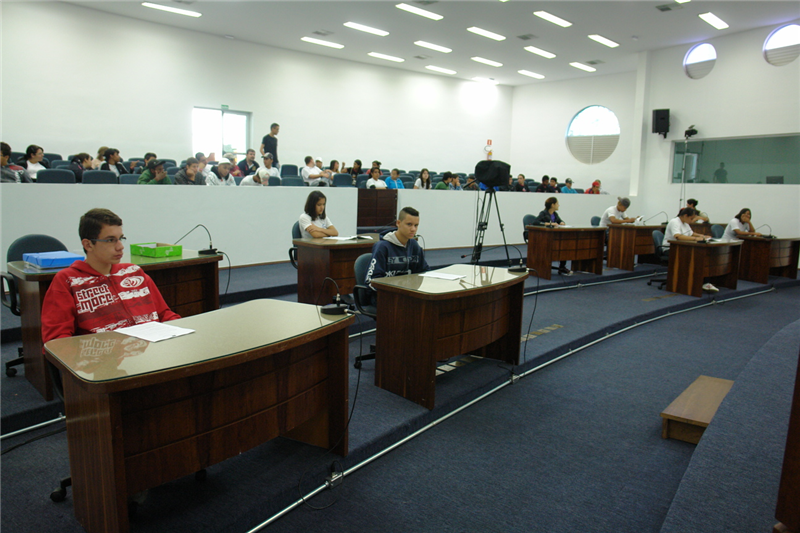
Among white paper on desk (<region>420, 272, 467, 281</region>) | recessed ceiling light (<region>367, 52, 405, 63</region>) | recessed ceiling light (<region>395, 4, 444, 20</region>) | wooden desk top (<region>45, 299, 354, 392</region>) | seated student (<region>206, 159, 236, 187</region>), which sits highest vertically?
recessed ceiling light (<region>367, 52, 405, 63</region>)

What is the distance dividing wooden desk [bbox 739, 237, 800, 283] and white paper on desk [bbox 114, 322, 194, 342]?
8.22 meters

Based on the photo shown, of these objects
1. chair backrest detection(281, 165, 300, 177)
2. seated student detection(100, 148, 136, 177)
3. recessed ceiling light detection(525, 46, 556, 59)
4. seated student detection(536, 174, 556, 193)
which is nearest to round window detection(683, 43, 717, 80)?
recessed ceiling light detection(525, 46, 556, 59)

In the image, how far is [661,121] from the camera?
11.5 metres

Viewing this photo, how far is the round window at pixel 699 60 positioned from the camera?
10.9 m

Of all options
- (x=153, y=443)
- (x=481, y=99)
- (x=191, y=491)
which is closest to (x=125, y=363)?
(x=153, y=443)

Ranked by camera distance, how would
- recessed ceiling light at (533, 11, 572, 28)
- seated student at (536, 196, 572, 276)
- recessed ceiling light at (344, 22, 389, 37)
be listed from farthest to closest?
recessed ceiling light at (344, 22, 389, 37) → recessed ceiling light at (533, 11, 572, 28) → seated student at (536, 196, 572, 276)

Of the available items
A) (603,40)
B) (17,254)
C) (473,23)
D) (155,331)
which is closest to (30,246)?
(17,254)

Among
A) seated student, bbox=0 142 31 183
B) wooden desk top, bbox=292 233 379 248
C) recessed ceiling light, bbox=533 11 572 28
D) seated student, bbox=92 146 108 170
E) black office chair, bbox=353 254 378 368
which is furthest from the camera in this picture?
recessed ceiling light, bbox=533 11 572 28

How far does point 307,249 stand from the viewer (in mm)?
4926

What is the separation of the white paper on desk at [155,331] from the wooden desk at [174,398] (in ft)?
0.12

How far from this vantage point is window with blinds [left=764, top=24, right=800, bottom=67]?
9.62 m

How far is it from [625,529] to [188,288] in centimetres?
324

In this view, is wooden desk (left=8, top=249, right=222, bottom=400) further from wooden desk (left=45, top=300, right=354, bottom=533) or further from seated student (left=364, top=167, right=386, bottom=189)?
seated student (left=364, top=167, right=386, bottom=189)

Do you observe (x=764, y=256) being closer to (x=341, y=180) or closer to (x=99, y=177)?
(x=341, y=180)
